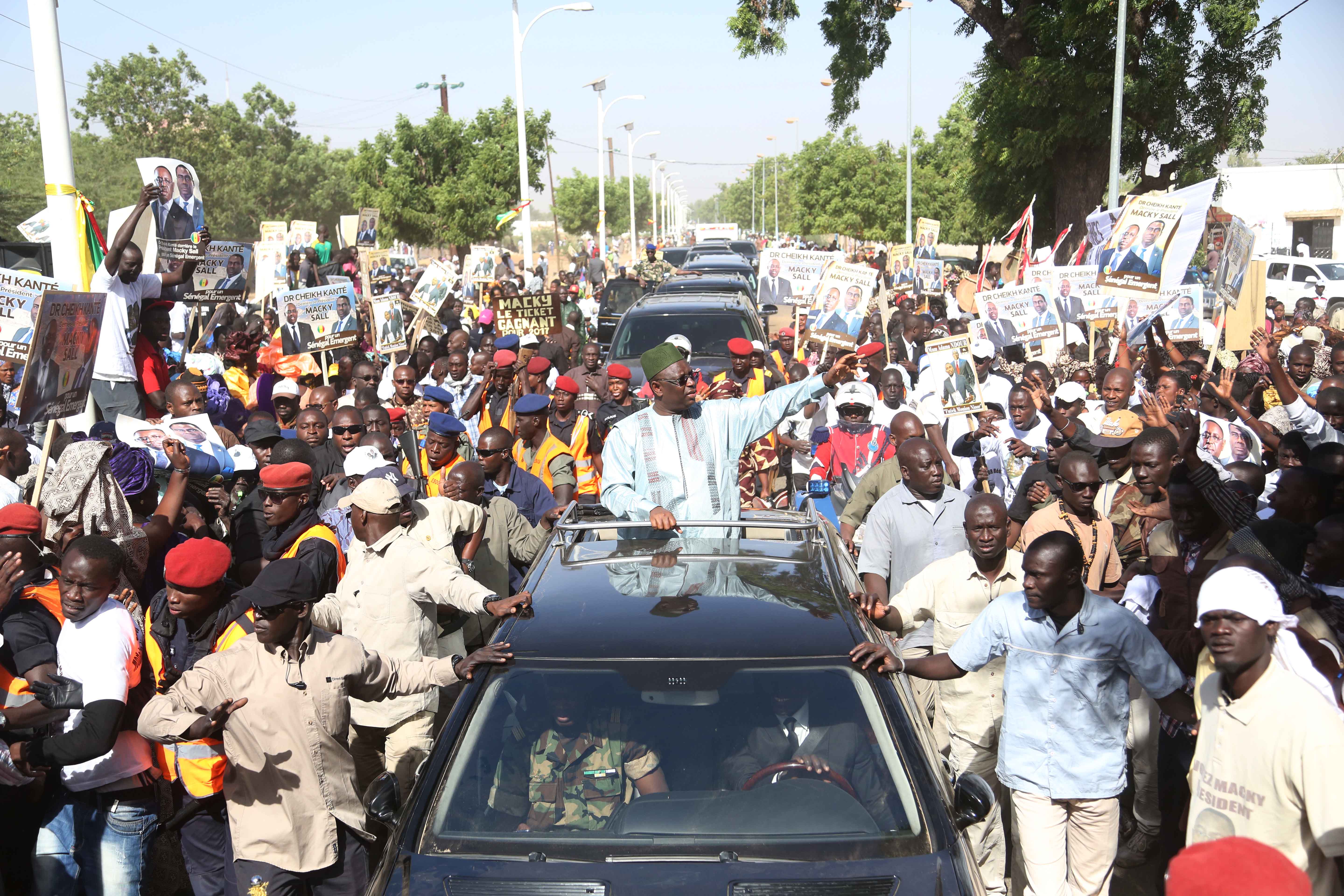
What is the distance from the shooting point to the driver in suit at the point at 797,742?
328 centimetres

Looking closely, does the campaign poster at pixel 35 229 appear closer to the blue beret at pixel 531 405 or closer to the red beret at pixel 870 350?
the blue beret at pixel 531 405

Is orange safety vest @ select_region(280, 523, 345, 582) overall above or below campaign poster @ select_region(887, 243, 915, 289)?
below

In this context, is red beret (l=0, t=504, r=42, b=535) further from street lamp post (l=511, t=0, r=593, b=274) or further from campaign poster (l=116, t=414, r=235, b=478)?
street lamp post (l=511, t=0, r=593, b=274)

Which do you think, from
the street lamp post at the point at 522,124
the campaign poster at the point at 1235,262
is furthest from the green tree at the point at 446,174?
the campaign poster at the point at 1235,262

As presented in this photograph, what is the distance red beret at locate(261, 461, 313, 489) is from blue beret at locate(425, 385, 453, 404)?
288cm

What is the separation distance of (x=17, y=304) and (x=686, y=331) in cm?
687

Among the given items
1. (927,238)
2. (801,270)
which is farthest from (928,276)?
(801,270)

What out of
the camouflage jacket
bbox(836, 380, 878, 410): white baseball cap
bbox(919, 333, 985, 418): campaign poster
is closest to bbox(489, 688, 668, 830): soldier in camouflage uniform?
the camouflage jacket

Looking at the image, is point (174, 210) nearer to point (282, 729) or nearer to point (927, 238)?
point (282, 729)

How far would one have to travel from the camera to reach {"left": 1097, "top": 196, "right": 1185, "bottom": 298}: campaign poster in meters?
10.4

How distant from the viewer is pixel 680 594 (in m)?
3.79

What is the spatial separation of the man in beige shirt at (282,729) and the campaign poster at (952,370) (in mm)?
6135

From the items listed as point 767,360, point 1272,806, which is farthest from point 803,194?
point 1272,806

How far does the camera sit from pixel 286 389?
26.4 ft
